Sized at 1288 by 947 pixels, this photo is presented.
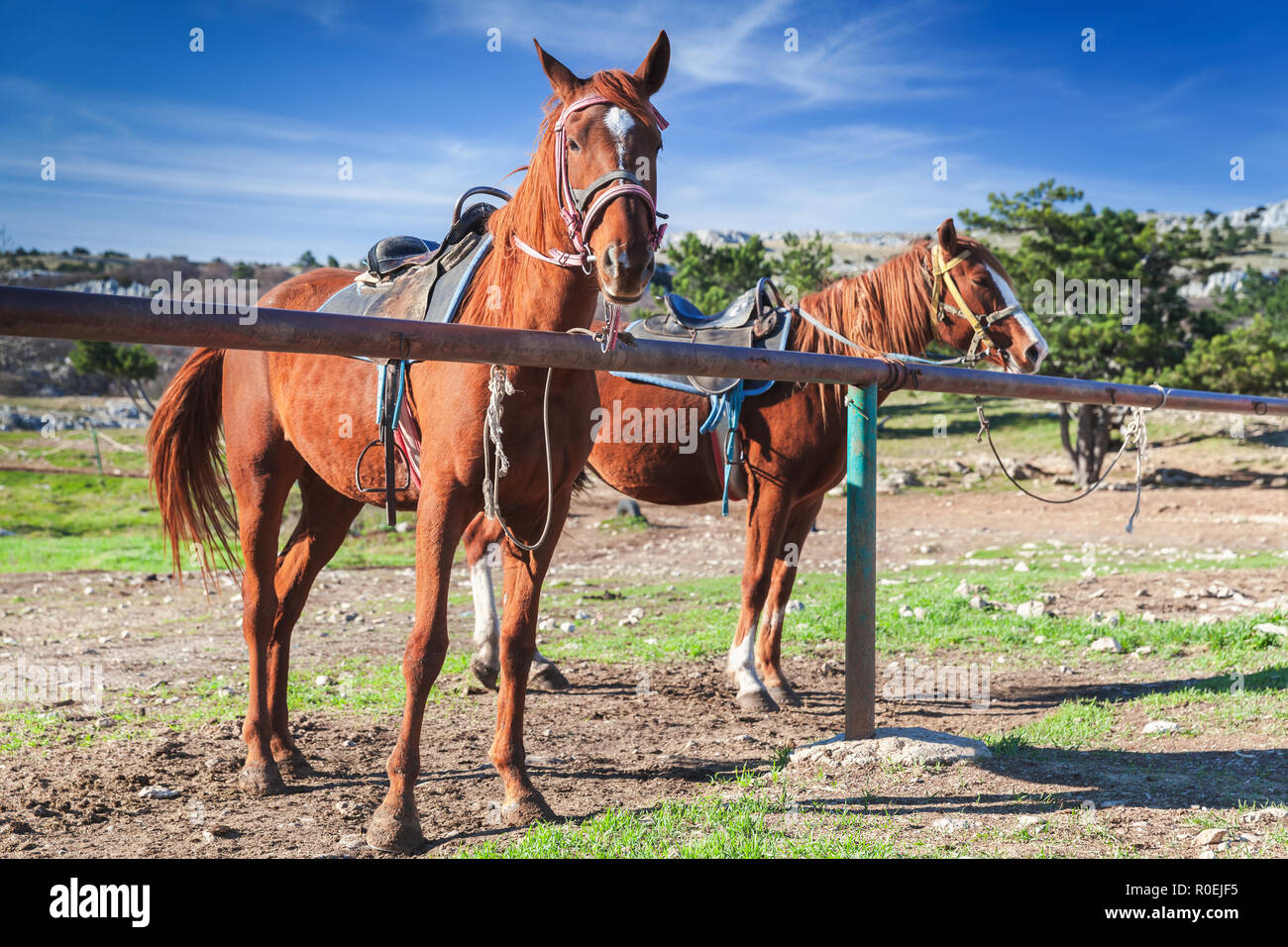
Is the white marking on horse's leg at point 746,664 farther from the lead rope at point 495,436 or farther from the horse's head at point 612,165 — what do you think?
the horse's head at point 612,165

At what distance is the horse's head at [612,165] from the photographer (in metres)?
2.81

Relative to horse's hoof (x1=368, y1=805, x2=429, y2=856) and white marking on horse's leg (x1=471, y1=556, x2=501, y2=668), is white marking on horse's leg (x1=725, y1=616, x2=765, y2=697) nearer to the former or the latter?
white marking on horse's leg (x1=471, y1=556, x2=501, y2=668)

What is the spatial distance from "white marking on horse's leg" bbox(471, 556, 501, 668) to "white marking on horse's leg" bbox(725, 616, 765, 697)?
5.34 feet

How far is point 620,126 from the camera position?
10.0 ft

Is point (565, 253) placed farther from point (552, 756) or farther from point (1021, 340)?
point (1021, 340)

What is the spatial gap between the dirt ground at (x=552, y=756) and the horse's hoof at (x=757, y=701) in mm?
81

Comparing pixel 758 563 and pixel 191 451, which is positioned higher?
pixel 191 451

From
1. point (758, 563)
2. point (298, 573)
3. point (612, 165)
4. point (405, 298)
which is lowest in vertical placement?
point (758, 563)

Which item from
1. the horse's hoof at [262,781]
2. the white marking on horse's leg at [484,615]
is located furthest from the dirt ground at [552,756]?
the white marking on horse's leg at [484,615]

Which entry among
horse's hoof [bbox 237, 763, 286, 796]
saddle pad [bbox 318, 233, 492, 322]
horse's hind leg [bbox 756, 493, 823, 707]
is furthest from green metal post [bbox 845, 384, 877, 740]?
horse's hoof [bbox 237, 763, 286, 796]

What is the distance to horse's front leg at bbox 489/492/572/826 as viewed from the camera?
12.4 ft

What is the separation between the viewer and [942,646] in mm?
7078

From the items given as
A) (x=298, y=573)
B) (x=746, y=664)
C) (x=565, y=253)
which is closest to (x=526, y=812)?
(x=298, y=573)

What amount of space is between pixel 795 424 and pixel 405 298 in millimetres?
2785
